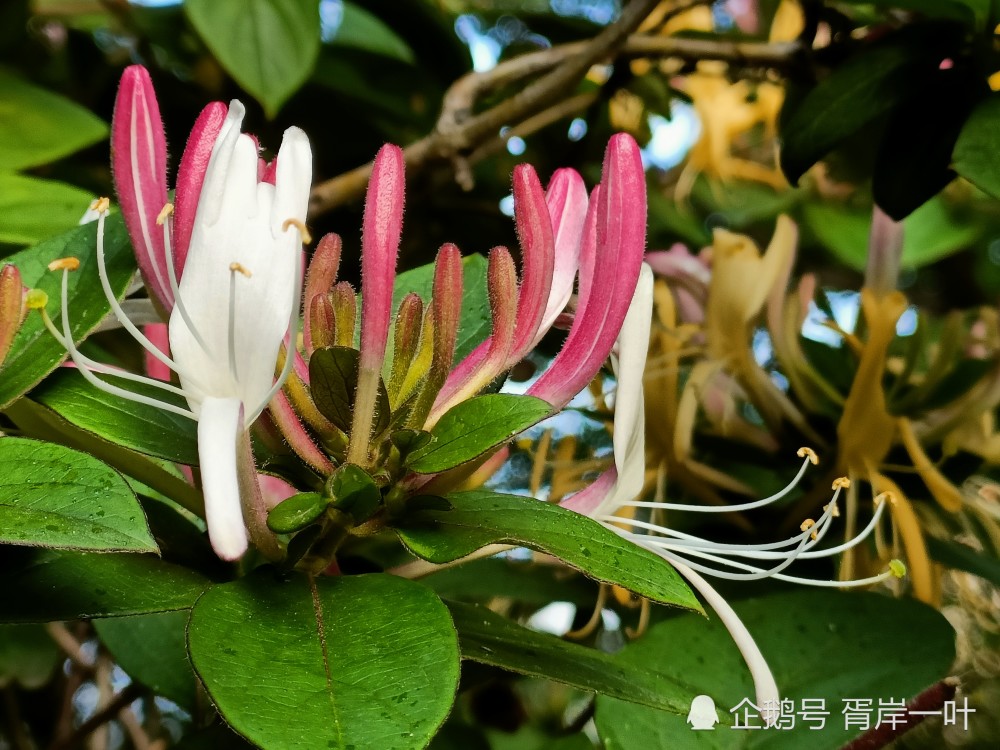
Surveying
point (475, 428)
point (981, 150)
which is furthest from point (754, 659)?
point (981, 150)

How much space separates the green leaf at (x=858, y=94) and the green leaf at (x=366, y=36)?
0.56 meters

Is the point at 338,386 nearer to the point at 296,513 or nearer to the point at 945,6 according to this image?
the point at 296,513

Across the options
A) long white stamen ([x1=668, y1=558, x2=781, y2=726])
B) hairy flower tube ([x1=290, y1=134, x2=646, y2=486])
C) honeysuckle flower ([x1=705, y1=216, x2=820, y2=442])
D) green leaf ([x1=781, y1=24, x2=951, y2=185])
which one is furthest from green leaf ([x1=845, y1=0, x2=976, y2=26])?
long white stamen ([x1=668, y1=558, x2=781, y2=726])

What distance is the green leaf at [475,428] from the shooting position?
Result: 440 mm

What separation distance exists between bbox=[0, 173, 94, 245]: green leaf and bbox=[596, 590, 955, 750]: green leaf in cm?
50

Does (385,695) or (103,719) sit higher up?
(385,695)

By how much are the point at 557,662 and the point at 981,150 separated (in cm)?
47

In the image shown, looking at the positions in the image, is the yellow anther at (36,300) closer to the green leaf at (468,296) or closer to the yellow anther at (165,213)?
the yellow anther at (165,213)

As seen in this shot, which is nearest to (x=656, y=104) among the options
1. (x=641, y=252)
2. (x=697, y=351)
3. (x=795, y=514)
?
(x=697, y=351)

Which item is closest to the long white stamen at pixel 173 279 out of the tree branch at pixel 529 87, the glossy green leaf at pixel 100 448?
the glossy green leaf at pixel 100 448

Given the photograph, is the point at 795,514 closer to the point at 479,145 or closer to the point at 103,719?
the point at 479,145

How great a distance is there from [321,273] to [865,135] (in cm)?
78

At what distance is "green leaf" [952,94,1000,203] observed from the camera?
0.64 m

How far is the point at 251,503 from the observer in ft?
1.47
